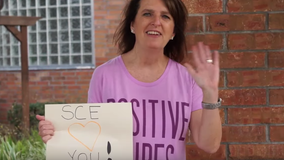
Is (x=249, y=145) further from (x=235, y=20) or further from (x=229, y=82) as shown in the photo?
(x=235, y=20)

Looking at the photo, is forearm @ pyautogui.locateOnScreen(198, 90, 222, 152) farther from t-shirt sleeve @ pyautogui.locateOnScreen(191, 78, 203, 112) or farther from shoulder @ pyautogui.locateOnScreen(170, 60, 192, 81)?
shoulder @ pyautogui.locateOnScreen(170, 60, 192, 81)

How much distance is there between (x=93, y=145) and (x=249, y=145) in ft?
3.09

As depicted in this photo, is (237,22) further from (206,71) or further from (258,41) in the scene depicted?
(206,71)

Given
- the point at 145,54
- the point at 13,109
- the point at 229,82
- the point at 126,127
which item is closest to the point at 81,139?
the point at 126,127

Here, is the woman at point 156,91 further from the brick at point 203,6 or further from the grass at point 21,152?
the grass at point 21,152

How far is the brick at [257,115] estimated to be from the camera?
176 centimetres

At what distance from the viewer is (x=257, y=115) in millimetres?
1758

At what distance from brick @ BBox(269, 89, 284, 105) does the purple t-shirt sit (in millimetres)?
555

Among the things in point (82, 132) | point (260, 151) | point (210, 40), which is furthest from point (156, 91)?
point (260, 151)

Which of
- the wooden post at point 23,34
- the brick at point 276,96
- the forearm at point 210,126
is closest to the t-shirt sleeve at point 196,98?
A: the forearm at point 210,126

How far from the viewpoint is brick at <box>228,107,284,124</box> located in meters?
1.76

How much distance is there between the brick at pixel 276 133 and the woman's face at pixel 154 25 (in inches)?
31.8

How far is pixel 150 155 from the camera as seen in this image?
1.36 metres

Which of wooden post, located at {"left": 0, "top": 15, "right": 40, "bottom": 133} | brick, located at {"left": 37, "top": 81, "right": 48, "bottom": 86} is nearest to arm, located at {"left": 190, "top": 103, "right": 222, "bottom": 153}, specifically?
wooden post, located at {"left": 0, "top": 15, "right": 40, "bottom": 133}
